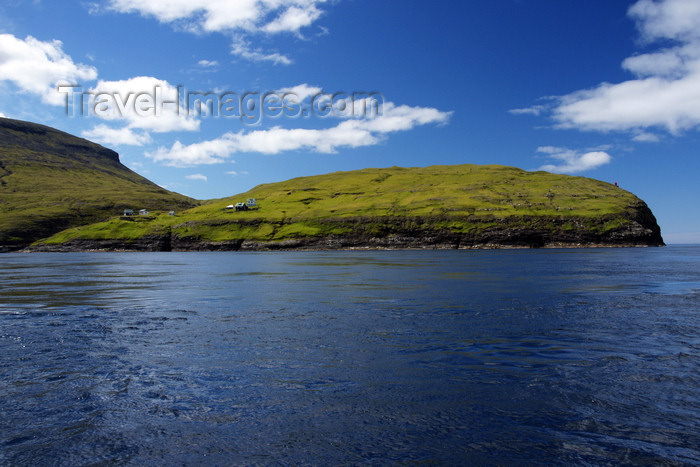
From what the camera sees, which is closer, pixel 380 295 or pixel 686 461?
pixel 686 461

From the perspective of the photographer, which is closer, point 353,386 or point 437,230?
point 353,386

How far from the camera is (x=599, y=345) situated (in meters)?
18.0

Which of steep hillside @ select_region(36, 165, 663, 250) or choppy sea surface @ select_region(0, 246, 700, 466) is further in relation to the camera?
steep hillside @ select_region(36, 165, 663, 250)

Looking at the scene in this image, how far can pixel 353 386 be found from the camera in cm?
1318

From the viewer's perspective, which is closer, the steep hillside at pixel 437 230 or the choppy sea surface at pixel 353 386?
the choppy sea surface at pixel 353 386

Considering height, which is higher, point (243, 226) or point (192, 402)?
point (243, 226)

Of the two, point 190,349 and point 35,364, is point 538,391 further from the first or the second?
point 35,364

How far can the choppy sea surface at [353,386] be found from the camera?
30.4 ft

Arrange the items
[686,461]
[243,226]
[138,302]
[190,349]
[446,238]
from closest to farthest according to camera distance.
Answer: [686,461]
[190,349]
[138,302]
[446,238]
[243,226]

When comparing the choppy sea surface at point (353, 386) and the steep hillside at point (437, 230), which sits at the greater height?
the steep hillside at point (437, 230)

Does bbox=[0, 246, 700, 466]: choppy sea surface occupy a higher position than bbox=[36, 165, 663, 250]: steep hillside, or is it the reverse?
bbox=[36, 165, 663, 250]: steep hillside

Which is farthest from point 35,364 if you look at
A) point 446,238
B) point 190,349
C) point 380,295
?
point 446,238

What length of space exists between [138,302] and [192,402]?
2307cm

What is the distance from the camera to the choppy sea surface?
926 cm
